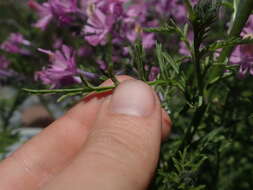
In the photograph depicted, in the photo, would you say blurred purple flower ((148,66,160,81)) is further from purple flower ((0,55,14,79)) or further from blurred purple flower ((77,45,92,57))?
purple flower ((0,55,14,79))

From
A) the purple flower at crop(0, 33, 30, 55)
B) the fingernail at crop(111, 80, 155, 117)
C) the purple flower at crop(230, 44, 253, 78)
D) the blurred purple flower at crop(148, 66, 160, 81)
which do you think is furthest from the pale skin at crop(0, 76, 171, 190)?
the purple flower at crop(0, 33, 30, 55)

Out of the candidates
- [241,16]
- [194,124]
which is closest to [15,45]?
[194,124]

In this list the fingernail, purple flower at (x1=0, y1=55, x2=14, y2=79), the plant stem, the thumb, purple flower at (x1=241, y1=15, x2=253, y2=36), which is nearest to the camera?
the thumb

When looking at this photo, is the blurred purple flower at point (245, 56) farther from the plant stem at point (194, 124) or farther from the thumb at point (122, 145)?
the thumb at point (122, 145)

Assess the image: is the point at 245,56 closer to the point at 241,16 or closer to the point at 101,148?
the point at 241,16

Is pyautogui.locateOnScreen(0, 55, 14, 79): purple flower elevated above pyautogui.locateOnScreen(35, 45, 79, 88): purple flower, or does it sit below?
below

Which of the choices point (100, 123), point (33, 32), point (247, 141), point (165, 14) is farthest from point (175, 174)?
point (33, 32)

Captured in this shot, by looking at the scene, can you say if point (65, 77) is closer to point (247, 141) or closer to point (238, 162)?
point (247, 141)

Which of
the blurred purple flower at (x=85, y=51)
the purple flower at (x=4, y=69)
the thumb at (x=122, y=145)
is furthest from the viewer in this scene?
the purple flower at (x=4, y=69)

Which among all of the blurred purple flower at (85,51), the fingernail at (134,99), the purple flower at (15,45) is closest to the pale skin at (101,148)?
the fingernail at (134,99)

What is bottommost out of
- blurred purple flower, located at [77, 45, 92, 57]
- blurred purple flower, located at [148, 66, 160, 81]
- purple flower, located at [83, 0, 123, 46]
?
blurred purple flower, located at [77, 45, 92, 57]
